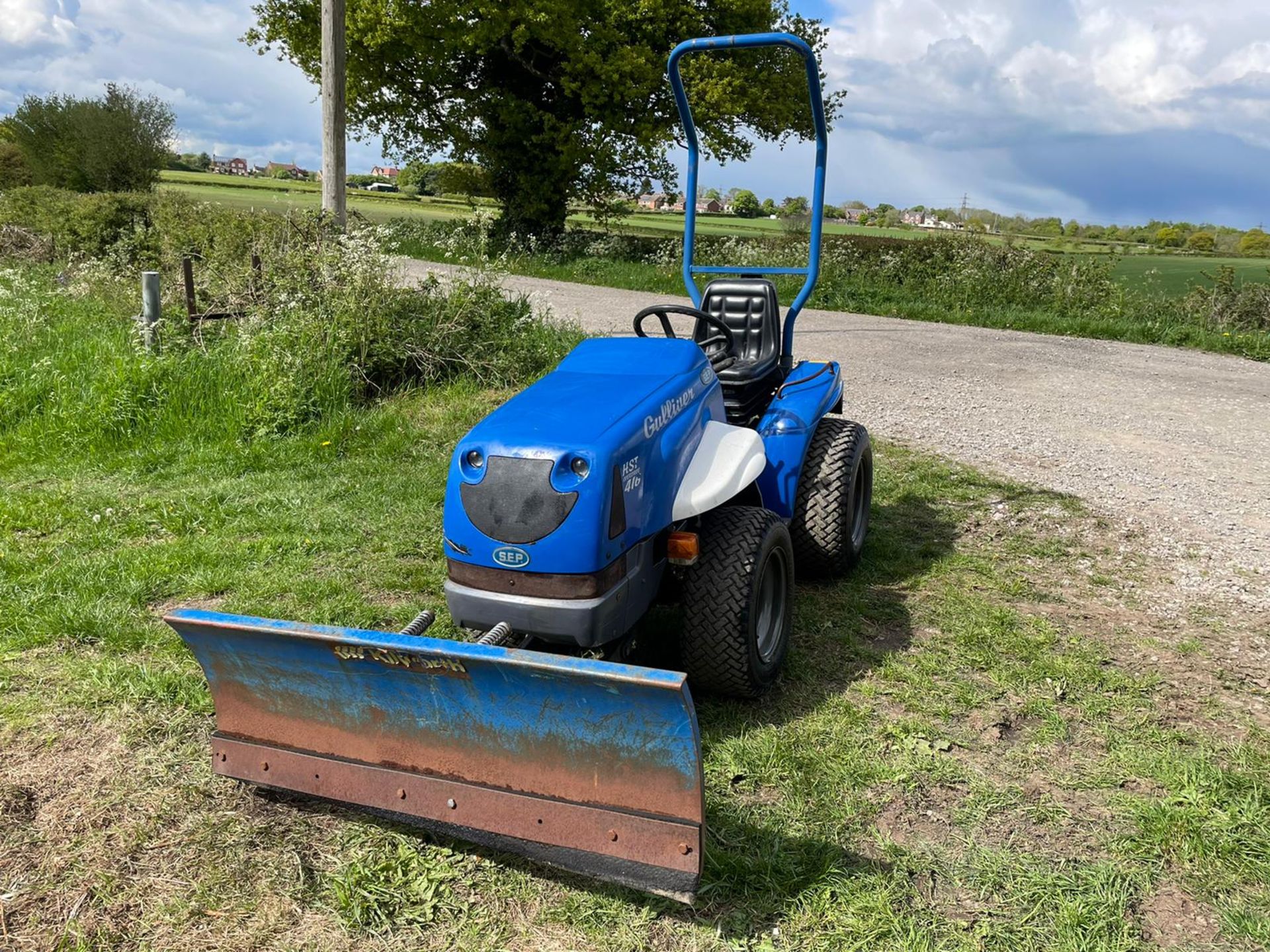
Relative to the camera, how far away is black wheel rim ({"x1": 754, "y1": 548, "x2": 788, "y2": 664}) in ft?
11.5

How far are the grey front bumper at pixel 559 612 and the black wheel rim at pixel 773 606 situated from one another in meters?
0.60

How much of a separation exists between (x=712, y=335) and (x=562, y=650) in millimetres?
1898

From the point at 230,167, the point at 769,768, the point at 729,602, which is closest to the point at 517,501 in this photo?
the point at 729,602

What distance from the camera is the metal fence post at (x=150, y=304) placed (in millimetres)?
7113

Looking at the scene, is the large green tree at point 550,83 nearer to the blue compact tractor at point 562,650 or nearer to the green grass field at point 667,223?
the green grass field at point 667,223

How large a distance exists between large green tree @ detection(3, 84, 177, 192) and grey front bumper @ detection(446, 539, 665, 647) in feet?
70.0

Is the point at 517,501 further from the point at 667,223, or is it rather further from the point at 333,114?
the point at 667,223

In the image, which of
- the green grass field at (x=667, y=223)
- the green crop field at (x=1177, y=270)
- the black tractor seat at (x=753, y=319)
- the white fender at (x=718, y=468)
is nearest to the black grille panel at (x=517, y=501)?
the white fender at (x=718, y=468)

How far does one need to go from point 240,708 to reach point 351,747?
0.38 metres

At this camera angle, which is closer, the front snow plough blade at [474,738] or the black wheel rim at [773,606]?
the front snow plough blade at [474,738]

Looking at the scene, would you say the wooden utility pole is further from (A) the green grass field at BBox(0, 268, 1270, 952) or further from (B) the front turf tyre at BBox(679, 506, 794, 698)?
(B) the front turf tyre at BBox(679, 506, 794, 698)

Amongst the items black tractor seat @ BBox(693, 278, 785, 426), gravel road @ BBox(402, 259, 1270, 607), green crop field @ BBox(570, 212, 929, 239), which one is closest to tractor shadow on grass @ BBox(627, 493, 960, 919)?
black tractor seat @ BBox(693, 278, 785, 426)

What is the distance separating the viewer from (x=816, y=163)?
4863 millimetres

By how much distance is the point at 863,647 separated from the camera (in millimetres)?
3990
